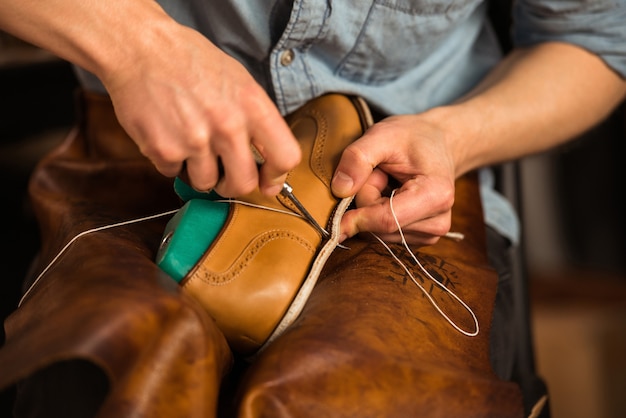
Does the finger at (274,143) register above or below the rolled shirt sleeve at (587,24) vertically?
above

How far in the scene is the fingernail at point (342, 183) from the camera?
30.4 inches

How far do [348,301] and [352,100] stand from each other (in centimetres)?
31

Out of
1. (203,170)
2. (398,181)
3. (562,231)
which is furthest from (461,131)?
(562,231)

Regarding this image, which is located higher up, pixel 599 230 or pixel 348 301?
pixel 348 301

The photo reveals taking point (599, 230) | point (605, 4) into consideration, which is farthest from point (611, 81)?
point (599, 230)

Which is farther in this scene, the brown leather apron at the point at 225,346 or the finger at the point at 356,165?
the finger at the point at 356,165

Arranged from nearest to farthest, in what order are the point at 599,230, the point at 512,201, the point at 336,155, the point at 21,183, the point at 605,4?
the point at 336,155 < the point at 605,4 < the point at 512,201 < the point at 21,183 < the point at 599,230

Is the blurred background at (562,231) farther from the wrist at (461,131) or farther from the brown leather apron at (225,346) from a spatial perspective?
the brown leather apron at (225,346)

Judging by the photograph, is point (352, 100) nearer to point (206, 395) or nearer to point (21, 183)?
point (206, 395)

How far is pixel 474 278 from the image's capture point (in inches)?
33.1

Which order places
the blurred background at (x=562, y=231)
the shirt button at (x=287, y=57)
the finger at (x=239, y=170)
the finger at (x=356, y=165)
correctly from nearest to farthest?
the finger at (x=239, y=170) < the finger at (x=356, y=165) < the shirt button at (x=287, y=57) < the blurred background at (x=562, y=231)

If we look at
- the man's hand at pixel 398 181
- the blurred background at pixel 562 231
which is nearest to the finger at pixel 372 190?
the man's hand at pixel 398 181

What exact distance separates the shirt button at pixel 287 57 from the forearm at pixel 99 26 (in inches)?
8.5

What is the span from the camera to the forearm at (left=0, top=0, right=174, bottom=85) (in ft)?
2.17
